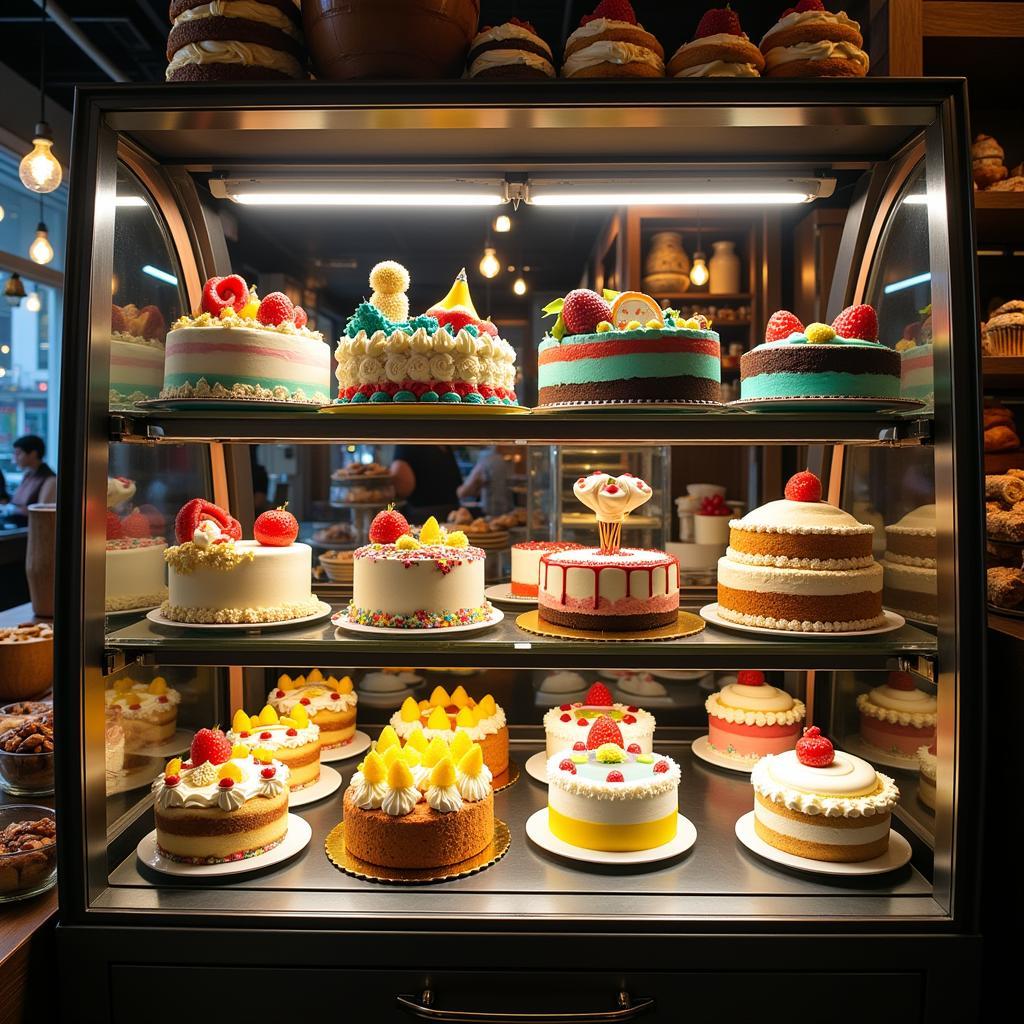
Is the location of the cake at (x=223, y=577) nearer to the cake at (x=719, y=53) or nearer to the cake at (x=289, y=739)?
the cake at (x=289, y=739)

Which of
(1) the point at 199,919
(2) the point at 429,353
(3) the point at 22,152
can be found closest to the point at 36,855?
(1) the point at 199,919

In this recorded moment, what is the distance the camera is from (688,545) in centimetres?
552

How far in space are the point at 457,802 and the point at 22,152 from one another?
834cm

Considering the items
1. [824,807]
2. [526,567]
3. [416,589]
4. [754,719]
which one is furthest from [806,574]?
[416,589]

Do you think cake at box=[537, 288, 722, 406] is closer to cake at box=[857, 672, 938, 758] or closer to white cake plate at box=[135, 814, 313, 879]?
cake at box=[857, 672, 938, 758]

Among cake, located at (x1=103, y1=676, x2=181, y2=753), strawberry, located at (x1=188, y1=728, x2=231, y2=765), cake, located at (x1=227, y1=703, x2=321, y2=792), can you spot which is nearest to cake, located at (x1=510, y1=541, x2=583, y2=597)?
cake, located at (x1=227, y1=703, x2=321, y2=792)

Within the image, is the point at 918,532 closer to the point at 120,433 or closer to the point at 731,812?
the point at 731,812

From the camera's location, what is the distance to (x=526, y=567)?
2.87 metres

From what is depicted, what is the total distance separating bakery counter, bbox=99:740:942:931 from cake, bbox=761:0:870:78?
2069 mm

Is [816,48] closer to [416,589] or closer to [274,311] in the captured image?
[274,311]

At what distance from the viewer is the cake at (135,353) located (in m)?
2.22

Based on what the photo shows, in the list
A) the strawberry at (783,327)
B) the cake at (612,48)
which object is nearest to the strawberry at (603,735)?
the strawberry at (783,327)

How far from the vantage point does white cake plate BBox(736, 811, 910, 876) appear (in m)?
2.14

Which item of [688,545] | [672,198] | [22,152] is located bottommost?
[688,545]
